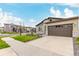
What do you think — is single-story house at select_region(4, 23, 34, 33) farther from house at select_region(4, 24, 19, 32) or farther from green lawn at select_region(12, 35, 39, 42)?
green lawn at select_region(12, 35, 39, 42)

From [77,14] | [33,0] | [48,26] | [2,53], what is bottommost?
[2,53]

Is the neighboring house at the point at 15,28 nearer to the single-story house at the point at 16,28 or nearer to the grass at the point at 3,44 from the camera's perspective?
the single-story house at the point at 16,28

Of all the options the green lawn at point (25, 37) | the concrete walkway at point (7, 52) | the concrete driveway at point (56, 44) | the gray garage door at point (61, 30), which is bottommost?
the concrete walkway at point (7, 52)

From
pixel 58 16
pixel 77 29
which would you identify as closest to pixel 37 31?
pixel 58 16

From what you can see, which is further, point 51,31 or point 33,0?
point 51,31

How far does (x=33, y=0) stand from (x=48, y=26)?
0.74 metres

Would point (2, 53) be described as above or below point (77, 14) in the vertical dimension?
below

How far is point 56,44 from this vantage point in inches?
156

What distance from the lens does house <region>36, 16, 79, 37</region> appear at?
12.6 ft

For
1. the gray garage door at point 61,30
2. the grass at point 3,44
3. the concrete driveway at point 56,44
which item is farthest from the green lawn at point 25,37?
the gray garage door at point 61,30

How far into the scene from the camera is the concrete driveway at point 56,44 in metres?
3.78

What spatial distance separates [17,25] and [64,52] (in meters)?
1.28

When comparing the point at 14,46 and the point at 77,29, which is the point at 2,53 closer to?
the point at 14,46

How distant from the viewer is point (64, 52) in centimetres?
376
